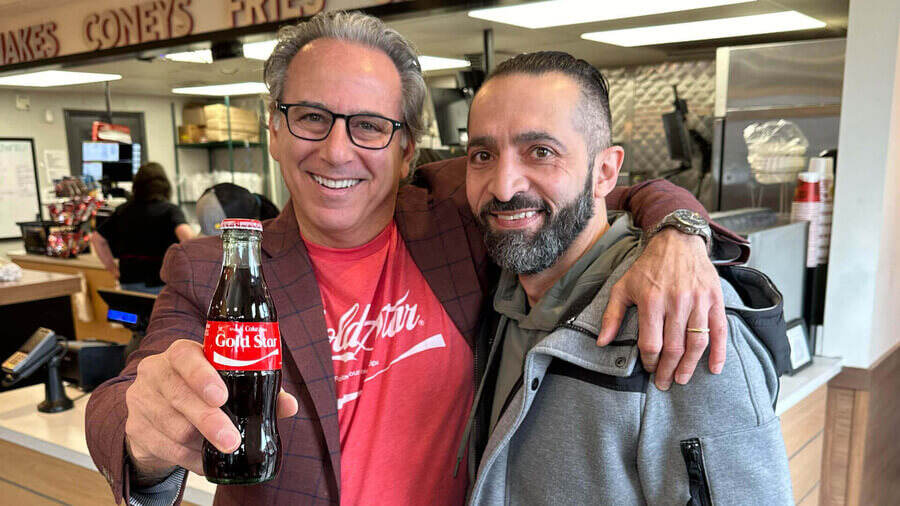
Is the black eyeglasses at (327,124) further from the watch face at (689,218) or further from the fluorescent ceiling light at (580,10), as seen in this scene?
the fluorescent ceiling light at (580,10)

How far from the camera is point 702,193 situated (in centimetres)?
497

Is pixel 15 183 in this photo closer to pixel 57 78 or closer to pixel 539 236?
pixel 57 78

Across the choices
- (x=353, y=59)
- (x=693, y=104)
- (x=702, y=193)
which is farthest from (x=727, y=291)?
(x=693, y=104)

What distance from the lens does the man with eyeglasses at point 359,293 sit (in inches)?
42.9

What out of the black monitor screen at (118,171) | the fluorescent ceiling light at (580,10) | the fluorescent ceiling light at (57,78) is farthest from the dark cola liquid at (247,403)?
the black monitor screen at (118,171)

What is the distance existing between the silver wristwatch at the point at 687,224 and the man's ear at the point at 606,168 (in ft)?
0.44

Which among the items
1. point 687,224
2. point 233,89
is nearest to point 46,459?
point 687,224

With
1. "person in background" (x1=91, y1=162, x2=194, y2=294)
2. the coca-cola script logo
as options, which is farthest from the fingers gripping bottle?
"person in background" (x1=91, y1=162, x2=194, y2=294)

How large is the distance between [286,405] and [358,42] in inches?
27.7

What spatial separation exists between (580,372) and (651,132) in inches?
206

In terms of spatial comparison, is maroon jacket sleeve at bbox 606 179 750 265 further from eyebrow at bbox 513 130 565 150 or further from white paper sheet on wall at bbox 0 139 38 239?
white paper sheet on wall at bbox 0 139 38 239

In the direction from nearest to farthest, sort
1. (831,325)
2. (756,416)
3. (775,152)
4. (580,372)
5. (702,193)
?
(756,416), (580,372), (831,325), (775,152), (702,193)

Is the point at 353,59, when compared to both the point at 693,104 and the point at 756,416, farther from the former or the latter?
the point at 693,104

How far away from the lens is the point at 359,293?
1281 millimetres
